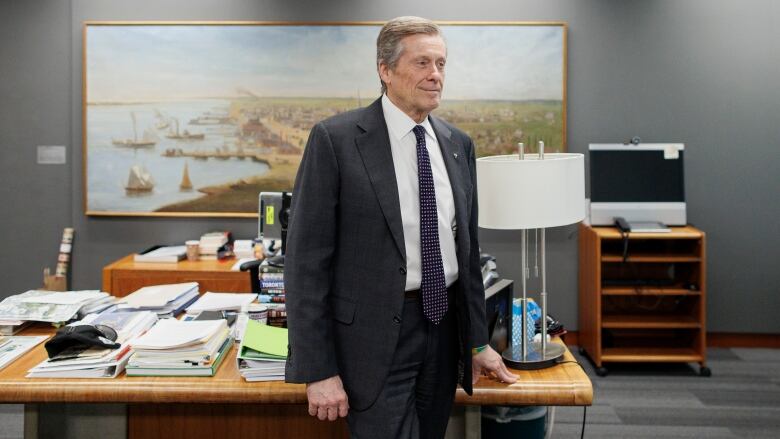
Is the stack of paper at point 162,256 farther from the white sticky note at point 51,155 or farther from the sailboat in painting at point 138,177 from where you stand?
the white sticky note at point 51,155

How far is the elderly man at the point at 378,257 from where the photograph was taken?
5.15 ft

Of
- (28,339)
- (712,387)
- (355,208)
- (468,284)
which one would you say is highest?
(355,208)

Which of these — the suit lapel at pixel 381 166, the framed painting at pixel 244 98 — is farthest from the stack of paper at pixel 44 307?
the framed painting at pixel 244 98

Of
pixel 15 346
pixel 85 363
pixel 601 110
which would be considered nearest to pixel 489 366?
pixel 85 363

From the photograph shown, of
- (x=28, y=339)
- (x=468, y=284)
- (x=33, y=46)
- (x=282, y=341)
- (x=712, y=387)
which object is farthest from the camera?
(x=33, y=46)

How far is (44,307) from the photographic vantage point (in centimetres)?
244

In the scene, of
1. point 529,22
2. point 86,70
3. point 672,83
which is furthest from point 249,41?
point 672,83

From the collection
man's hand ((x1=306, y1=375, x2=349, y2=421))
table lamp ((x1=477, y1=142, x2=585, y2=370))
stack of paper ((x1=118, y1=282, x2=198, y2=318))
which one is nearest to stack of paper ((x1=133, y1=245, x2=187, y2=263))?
stack of paper ((x1=118, y1=282, x2=198, y2=318))

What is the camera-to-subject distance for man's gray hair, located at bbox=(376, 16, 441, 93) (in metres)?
1.60

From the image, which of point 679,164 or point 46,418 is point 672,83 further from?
point 46,418

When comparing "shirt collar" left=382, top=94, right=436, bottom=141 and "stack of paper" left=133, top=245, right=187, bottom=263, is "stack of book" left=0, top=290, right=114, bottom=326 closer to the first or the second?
"shirt collar" left=382, top=94, right=436, bottom=141

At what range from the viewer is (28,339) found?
2.29m

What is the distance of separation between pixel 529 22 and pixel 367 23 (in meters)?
1.03

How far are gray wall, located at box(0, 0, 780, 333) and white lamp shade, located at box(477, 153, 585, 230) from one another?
8.91 feet
